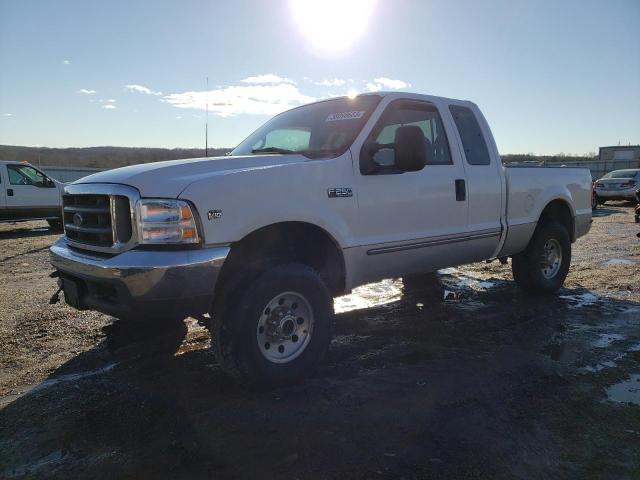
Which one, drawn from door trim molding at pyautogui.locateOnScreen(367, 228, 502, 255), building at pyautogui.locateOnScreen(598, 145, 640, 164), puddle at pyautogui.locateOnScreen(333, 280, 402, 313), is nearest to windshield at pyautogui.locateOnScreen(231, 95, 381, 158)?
door trim molding at pyautogui.locateOnScreen(367, 228, 502, 255)

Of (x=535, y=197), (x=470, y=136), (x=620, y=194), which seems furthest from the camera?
(x=620, y=194)

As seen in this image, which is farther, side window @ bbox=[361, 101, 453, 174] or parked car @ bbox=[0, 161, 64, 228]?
parked car @ bbox=[0, 161, 64, 228]

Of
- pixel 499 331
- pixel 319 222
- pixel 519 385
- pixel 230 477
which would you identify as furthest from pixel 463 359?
pixel 230 477

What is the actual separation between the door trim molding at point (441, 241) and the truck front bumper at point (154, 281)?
147 cm

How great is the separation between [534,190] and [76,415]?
16.7 feet

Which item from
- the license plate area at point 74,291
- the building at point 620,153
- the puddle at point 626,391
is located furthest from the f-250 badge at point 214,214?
the building at point 620,153

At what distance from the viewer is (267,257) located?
3.63 metres

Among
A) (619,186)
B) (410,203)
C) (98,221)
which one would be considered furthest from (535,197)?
(619,186)

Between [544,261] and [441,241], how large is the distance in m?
2.32

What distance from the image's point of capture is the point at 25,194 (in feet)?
45.1

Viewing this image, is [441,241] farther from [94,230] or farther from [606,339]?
[94,230]

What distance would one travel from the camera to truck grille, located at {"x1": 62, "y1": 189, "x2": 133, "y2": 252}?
321cm

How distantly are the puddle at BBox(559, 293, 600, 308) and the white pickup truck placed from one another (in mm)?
1414

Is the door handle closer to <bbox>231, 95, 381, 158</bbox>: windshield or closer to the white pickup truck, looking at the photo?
the white pickup truck
